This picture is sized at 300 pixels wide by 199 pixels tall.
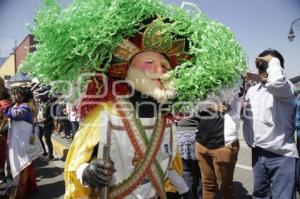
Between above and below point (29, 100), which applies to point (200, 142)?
below

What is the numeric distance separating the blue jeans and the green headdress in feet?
4.91

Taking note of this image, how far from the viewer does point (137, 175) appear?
2133mm

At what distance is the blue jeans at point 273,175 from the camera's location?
320 centimetres

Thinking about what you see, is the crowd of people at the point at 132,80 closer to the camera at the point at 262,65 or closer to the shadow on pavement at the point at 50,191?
→ the camera at the point at 262,65

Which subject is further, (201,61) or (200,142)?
(200,142)

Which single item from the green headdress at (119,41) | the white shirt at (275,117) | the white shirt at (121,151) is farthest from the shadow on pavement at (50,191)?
the green headdress at (119,41)

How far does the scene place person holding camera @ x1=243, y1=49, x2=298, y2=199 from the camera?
10.4 ft

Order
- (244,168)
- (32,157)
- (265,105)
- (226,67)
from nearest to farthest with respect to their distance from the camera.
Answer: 1. (226,67)
2. (265,105)
3. (32,157)
4. (244,168)

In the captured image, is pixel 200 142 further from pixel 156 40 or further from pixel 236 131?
pixel 156 40

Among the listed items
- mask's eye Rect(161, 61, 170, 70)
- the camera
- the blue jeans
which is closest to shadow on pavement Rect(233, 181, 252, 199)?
the blue jeans

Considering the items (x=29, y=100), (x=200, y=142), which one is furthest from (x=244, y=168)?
(x=29, y=100)

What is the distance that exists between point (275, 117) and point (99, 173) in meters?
1.99

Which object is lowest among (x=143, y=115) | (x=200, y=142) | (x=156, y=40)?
(x=200, y=142)

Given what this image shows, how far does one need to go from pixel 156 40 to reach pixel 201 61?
293mm
